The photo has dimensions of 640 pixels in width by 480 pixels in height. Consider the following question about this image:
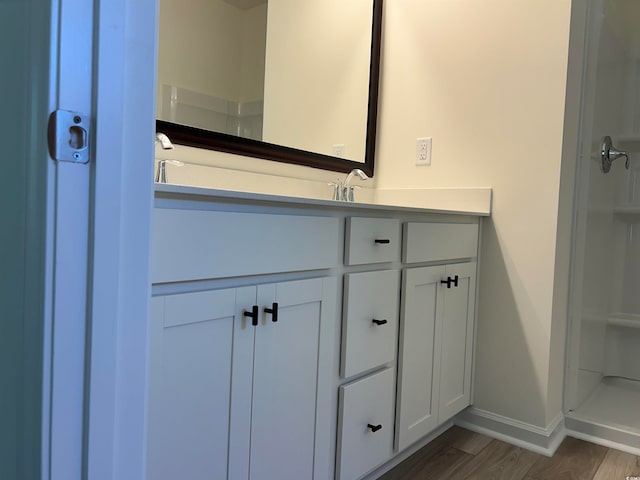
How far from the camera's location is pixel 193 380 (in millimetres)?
921

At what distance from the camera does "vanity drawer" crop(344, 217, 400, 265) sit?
1.29 m

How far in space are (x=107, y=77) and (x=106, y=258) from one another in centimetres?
17

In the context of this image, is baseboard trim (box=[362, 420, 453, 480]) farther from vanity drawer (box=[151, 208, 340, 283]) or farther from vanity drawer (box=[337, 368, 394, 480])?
vanity drawer (box=[151, 208, 340, 283])

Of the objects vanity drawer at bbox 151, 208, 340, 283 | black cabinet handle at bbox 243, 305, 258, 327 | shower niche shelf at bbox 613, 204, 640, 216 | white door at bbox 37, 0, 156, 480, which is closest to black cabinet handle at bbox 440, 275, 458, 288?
vanity drawer at bbox 151, 208, 340, 283

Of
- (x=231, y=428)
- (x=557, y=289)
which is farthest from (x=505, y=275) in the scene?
(x=231, y=428)

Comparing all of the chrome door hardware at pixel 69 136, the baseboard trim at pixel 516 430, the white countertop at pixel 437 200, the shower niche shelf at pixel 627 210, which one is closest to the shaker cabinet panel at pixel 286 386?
the white countertop at pixel 437 200

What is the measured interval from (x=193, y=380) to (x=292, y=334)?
273 mm

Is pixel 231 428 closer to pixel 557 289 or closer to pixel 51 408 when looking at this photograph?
pixel 51 408

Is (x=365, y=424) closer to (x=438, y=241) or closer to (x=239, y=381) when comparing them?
(x=239, y=381)

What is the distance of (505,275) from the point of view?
1.90 m

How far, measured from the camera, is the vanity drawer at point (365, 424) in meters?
1.30

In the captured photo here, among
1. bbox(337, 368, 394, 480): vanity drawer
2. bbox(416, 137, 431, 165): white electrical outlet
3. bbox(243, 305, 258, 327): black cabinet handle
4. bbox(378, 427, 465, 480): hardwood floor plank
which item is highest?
bbox(416, 137, 431, 165): white electrical outlet

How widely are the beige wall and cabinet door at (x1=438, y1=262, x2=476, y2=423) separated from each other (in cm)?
8

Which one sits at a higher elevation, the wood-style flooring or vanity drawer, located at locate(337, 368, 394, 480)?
vanity drawer, located at locate(337, 368, 394, 480)
